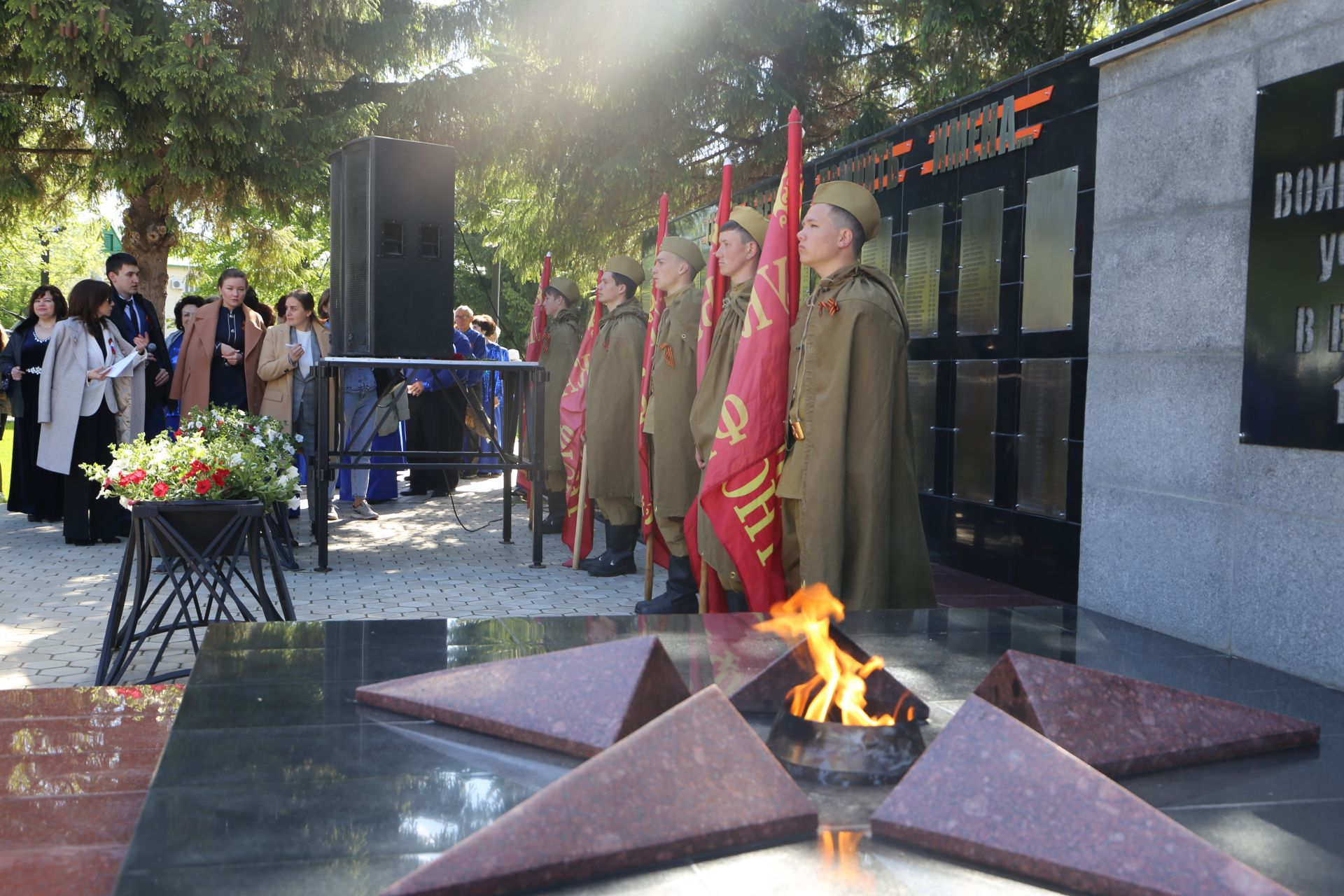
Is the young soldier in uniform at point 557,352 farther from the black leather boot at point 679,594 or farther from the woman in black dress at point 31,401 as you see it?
the woman in black dress at point 31,401

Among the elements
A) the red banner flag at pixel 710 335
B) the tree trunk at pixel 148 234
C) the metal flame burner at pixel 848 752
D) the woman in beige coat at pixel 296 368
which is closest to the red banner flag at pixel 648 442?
the red banner flag at pixel 710 335

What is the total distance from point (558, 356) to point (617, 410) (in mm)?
1828

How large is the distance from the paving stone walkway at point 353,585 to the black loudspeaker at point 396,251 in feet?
4.93

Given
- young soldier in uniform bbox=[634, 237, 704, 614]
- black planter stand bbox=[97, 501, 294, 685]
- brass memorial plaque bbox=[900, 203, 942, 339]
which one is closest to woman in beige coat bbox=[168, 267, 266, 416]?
young soldier in uniform bbox=[634, 237, 704, 614]

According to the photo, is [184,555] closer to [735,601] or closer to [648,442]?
[735,601]

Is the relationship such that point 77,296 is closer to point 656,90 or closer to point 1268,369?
point 656,90

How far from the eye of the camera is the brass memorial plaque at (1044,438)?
20.6 ft

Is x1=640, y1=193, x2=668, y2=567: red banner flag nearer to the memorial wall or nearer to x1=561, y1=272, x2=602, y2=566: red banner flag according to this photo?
x1=561, y1=272, x2=602, y2=566: red banner flag

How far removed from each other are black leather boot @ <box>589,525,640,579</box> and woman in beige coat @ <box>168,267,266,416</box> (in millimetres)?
3241

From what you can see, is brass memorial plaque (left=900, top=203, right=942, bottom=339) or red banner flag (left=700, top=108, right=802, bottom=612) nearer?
red banner flag (left=700, top=108, right=802, bottom=612)

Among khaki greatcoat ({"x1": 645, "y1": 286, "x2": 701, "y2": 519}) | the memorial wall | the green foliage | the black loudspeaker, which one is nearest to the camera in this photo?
the memorial wall

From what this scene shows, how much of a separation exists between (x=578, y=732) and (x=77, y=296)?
25.3 ft

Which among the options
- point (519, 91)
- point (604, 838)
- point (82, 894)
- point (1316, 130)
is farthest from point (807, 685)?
point (519, 91)

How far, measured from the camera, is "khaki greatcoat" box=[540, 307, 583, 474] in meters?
9.52
